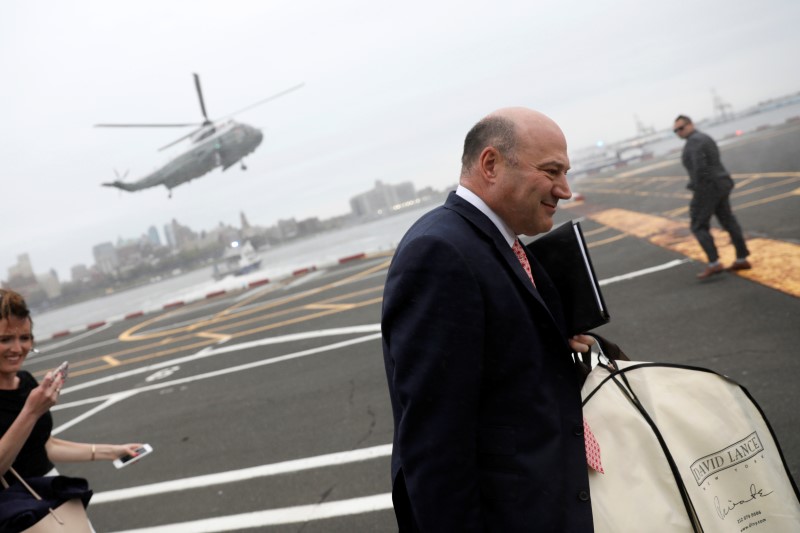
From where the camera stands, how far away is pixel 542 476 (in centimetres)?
172

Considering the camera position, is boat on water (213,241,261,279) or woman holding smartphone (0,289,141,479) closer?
woman holding smartphone (0,289,141,479)

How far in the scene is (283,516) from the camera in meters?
4.58

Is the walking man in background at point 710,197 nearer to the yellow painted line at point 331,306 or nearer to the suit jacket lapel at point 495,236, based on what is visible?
the suit jacket lapel at point 495,236

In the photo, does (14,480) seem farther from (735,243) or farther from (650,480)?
(735,243)

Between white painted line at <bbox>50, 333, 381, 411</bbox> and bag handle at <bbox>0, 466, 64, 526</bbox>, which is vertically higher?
bag handle at <bbox>0, 466, 64, 526</bbox>

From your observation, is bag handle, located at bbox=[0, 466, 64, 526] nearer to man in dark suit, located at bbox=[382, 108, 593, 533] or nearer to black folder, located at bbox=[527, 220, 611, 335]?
man in dark suit, located at bbox=[382, 108, 593, 533]

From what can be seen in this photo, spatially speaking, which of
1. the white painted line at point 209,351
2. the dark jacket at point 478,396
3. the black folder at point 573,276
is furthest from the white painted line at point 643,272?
the dark jacket at point 478,396

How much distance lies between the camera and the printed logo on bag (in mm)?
1759

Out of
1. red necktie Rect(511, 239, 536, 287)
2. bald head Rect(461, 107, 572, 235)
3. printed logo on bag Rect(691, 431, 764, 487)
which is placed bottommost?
printed logo on bag Rect(691, 431, 764, 487)

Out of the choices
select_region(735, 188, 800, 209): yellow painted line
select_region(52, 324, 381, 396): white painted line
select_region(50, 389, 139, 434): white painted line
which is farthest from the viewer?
select_region(735, 188, 800, 209): yellow painted line

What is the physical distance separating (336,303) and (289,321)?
121cm

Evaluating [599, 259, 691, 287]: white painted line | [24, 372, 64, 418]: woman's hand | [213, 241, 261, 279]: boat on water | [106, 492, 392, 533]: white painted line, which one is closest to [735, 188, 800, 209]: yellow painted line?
[599, 259, 691, 287]: white painted line

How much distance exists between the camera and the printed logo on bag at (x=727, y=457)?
69.2 inches

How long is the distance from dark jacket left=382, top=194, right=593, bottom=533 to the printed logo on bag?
360 mm
